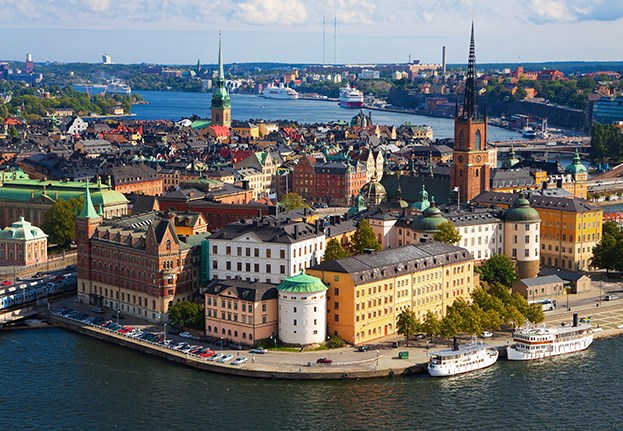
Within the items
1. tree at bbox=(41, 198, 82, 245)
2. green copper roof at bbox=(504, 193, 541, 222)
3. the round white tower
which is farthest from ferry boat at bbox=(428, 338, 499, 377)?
tree at bbox=(41, 198, 82, 245)

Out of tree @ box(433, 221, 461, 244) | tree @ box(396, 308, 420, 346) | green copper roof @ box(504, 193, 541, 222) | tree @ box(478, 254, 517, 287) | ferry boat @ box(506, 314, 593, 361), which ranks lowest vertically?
ferry boat @ box(506, 314, 593, 361)

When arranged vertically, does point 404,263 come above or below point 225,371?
above

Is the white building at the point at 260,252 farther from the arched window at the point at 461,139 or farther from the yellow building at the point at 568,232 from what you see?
the arched window at the point at 461,139

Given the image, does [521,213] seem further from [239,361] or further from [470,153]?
[239,361]

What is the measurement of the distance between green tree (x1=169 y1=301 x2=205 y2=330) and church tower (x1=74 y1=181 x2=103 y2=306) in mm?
7345

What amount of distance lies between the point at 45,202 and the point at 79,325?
2482 cm

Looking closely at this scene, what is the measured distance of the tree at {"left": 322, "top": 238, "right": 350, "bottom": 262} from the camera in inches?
2181

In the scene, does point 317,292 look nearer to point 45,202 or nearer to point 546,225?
point 546,225

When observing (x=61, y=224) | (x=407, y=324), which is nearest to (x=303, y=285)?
(x=407, y=324)

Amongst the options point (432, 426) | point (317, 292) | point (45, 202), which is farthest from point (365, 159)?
point (432, 426)

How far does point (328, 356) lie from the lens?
46.7 metres

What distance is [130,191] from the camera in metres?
89.3

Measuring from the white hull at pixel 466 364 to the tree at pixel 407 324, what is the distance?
3.32 m

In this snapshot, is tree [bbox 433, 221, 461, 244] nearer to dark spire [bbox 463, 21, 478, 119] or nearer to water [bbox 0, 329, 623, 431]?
water [bbox 0, 329, 623, 431]
